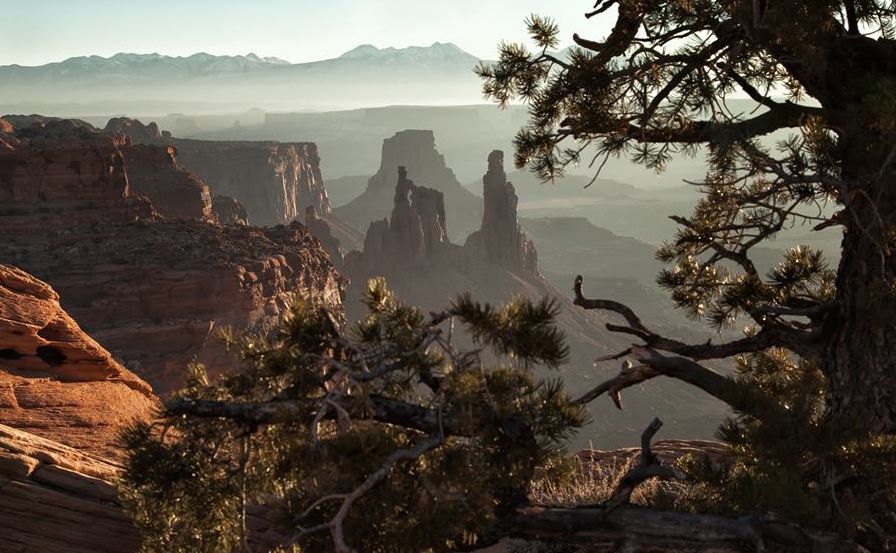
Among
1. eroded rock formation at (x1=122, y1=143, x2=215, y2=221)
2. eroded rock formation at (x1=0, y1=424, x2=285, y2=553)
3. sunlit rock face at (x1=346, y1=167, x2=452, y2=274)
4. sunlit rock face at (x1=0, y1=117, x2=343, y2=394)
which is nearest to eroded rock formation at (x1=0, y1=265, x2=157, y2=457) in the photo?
eroded rock formation at (x1=0, y1=424, x2=285, y2=553)

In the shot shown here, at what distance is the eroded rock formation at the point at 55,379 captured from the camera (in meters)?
9.97

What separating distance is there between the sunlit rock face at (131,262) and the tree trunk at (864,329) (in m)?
34.8

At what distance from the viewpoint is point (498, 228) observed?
9338 centimetres

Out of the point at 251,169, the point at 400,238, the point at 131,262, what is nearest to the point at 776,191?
the point at 131,262

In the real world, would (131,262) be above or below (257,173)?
below

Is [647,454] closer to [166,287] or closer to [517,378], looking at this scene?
[517,378]

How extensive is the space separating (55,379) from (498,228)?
82930 mm

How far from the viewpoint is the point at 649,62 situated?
6598 millimetres

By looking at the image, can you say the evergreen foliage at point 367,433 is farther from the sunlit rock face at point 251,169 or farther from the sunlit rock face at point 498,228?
the sunlit rock face at point 251,169

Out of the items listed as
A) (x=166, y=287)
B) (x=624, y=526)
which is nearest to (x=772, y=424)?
(x=624, y=526)

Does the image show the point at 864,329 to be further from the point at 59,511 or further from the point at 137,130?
the point at 137,130

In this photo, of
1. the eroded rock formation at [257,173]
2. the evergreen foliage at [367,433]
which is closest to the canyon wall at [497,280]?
the eroded rock formation at [257,173]

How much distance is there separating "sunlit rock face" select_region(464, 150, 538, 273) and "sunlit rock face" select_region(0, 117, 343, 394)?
149ft

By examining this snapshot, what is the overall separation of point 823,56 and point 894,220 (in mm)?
1351
